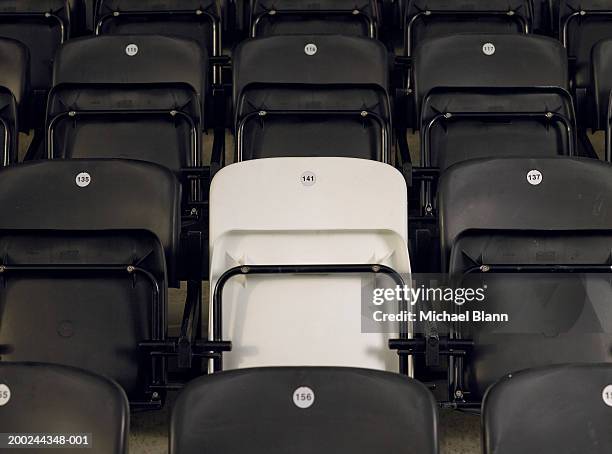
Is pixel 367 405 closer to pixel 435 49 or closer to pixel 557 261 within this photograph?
pixel 557 261

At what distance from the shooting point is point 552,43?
2926 millimetres

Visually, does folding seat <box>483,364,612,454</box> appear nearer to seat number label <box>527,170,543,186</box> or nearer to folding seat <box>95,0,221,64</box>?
seat number label <box>527,170,543,186</box>

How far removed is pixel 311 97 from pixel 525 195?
26.7 inches

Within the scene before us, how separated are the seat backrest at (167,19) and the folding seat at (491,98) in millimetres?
682

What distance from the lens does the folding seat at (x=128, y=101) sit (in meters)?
2.68

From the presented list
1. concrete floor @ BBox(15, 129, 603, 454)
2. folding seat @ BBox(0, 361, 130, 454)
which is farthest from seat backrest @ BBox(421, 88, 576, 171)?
folding seat @ BBox(0, 361, 130, 454)

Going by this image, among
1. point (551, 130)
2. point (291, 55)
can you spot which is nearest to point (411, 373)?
point (551, 130)

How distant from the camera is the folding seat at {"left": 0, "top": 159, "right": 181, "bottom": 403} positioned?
206cm

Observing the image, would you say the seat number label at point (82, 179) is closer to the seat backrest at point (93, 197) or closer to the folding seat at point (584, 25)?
the seat backrest at point (93, 197)

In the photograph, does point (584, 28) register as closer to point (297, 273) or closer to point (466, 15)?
point (466, 15)

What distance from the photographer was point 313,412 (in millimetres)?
1571

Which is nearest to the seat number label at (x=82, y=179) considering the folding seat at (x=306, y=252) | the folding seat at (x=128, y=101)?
the folding seat at (x=306, y=252)

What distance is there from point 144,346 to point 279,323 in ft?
0.82
